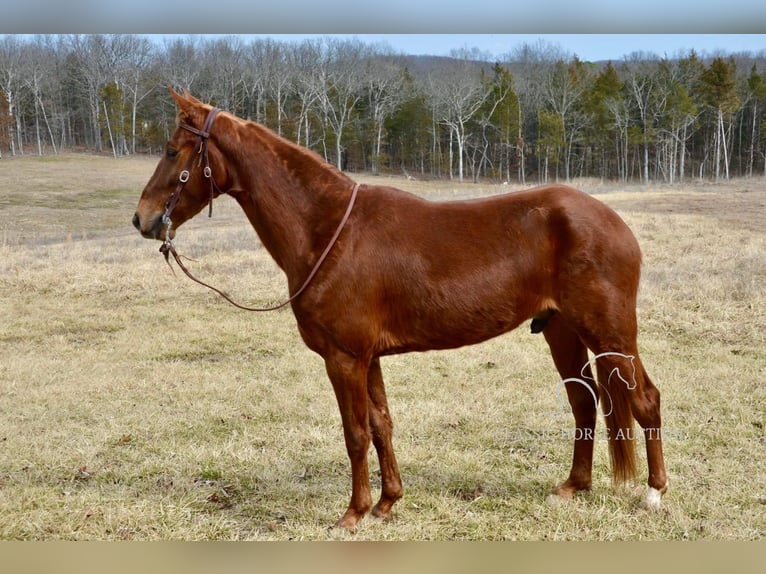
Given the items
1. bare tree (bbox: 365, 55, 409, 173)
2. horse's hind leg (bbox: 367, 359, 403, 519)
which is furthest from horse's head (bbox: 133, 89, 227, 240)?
bare tree (bbox: 365, 55, 409, 173)

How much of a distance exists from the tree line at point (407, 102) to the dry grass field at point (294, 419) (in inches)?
114

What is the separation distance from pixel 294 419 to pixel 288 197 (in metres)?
2.60

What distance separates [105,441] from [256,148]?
9.66 feet

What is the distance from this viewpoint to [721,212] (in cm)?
1436

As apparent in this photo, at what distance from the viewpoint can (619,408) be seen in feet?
11.1

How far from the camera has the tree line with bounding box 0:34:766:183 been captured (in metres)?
7.56

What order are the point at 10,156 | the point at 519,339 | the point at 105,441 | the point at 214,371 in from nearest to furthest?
the point at 105,441 → the point at 214,371 → the point at 519,339 → the point at 10,156

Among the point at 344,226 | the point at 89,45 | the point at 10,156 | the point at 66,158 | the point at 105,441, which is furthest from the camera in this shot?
the point at 66,158

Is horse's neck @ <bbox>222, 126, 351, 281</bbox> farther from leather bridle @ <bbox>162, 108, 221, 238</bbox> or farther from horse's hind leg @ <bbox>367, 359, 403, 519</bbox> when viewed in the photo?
horse's hind leg @ <bbox>367, 359, 403, 519</bbox>

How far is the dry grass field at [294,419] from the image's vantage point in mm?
3418

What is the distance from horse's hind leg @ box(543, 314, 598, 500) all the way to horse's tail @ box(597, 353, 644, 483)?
108mm

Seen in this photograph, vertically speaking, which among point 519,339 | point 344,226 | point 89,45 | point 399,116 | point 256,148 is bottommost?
point 519,339

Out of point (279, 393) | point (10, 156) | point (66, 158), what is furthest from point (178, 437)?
point (66, 158)

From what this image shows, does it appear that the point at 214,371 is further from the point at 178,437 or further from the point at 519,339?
the point at 519,339
